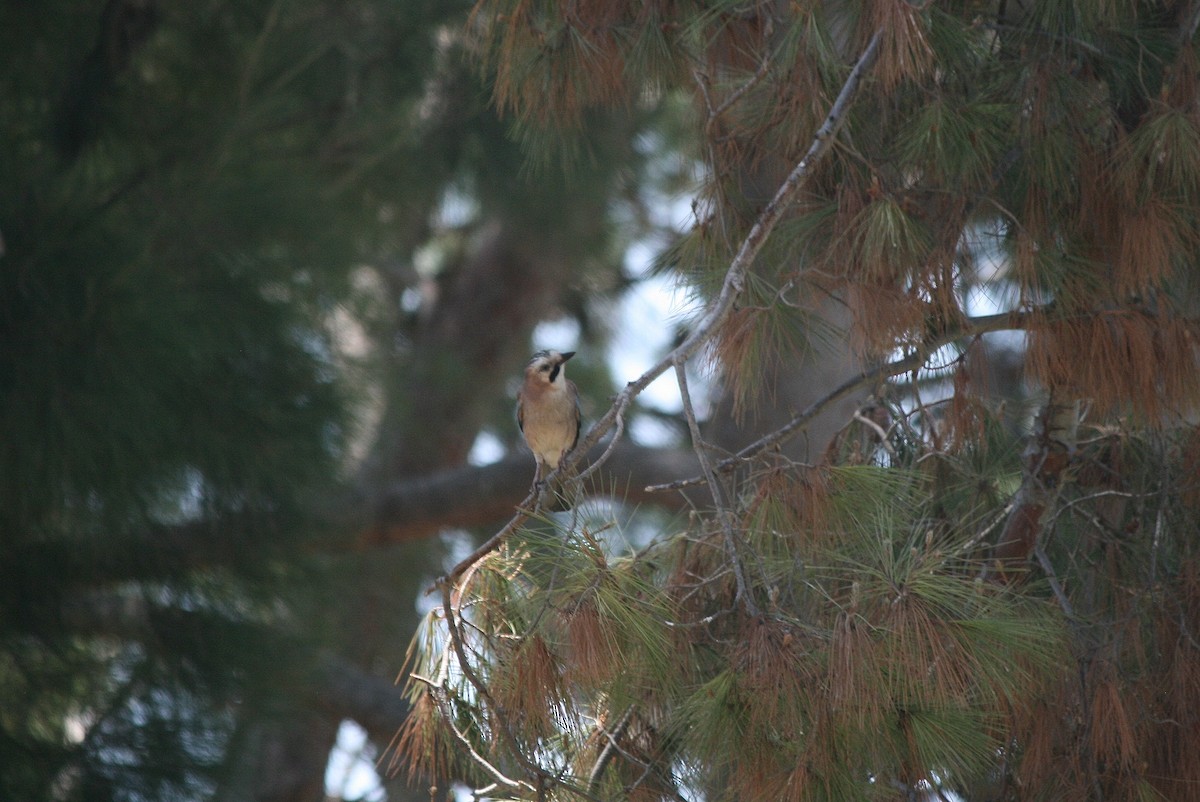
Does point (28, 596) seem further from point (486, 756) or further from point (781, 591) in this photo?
point (781, 591)

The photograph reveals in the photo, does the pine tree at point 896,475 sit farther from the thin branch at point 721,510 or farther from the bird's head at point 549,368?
the bird's head at point 549,368

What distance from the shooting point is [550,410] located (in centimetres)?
428

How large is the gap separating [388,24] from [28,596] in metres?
2.81

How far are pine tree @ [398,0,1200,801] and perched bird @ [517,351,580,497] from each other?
1.33 meters

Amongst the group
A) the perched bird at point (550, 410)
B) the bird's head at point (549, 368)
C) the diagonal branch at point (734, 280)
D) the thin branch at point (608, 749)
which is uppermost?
the bird's head at point (549, 368)

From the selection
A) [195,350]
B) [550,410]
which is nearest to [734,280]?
[550,410]

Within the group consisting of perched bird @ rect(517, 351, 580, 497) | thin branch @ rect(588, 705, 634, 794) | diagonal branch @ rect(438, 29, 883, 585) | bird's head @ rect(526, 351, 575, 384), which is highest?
bird's head @ rect(526, 351, 575, 384)

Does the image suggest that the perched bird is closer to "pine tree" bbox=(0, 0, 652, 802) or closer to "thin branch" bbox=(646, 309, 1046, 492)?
"pine tree" bbox=(0, 0, 652, 802)

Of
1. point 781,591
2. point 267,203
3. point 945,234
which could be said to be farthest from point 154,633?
point 945,234

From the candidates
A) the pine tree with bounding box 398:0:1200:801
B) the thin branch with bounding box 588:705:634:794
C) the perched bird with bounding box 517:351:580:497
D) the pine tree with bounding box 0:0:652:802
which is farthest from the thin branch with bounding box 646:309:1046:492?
the pine tree with bounding box 0:0:652:802

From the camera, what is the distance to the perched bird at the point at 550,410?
4.28 meters

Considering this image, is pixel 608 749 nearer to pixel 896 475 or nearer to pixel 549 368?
pixel 896 475

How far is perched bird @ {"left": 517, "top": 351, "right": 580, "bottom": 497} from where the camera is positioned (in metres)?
4.28

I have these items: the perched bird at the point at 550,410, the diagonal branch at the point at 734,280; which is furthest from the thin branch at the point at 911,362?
the perched bird at the point at 550,410
